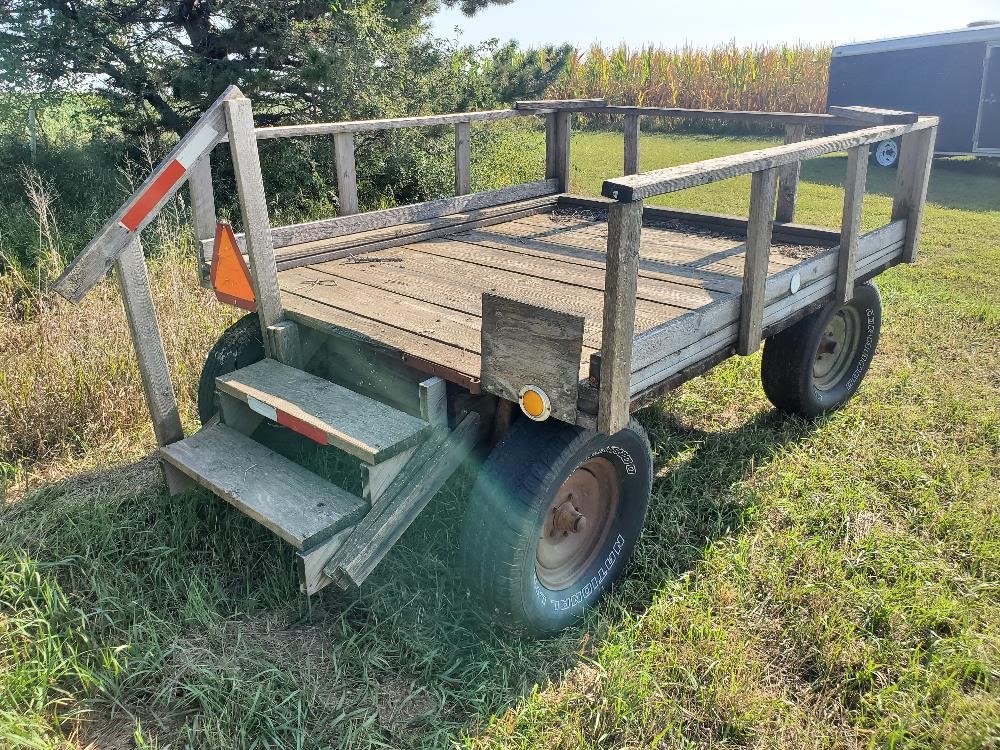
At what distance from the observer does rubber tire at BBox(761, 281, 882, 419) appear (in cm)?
398

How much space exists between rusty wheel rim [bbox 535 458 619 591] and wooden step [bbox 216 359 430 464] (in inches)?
24.1

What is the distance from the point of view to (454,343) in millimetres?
2928

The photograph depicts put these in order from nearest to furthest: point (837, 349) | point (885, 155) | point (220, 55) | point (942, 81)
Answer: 1. point (837, 349)
2. point (220, 55)
3. point (942, 81)
4. point (885, 155)

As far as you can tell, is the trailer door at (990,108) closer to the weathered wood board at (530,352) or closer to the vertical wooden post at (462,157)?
the vertical wooden post at (462,157)

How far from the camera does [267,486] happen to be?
2.85 meters

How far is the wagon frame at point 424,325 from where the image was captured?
250cm

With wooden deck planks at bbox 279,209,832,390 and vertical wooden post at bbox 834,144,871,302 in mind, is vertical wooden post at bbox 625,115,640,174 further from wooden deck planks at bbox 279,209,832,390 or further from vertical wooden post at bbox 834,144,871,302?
vertical wooden post at bbox 834,144,871,302

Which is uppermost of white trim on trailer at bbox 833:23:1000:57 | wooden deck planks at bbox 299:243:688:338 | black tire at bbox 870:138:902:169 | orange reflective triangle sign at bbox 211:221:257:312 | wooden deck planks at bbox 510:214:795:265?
white trim on trailer at bbox 833:23:1000:57

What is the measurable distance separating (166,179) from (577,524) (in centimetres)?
194

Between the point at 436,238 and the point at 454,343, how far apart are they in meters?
1.87

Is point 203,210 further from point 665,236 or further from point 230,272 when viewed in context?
point 665,236

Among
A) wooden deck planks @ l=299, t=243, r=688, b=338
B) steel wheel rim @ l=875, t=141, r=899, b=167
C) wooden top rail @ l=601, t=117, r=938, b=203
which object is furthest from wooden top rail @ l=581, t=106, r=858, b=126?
steel wheel rim @ l=875, t=141, r=899, b=167

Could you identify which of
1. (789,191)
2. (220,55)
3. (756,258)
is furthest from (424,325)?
(220,55)

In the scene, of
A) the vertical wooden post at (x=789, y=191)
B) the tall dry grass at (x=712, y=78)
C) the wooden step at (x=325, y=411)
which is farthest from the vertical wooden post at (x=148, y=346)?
the tall dry grass at (x=712, y=78)
